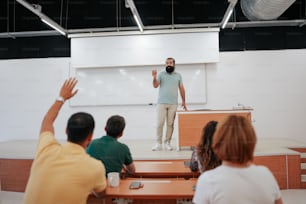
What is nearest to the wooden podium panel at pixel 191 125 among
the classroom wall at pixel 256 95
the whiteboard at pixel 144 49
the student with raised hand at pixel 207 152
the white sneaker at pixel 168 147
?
the white sneaker at pixel 168 147

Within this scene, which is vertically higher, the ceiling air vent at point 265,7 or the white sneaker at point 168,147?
the ceiling air vent at point 265,7

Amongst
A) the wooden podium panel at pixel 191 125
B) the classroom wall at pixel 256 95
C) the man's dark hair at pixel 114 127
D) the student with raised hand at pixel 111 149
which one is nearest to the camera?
the student with raised hand at pixel 111 149

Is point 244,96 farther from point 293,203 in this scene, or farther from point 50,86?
point 50,86

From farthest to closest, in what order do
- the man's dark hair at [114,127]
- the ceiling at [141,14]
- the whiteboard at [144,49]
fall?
the ceiling at [141,14] → the whiteboard at [144,49] → the man's dark hair at [114,127]

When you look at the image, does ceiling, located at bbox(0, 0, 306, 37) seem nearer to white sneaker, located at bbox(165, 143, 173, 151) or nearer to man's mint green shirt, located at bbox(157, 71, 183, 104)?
man's mint green shirt, located at bbox(157, 71, 183, 104)

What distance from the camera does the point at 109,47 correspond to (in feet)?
20.4

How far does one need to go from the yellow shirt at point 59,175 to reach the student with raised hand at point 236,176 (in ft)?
1.92

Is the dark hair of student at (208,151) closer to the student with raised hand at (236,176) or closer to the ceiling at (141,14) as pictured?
the student with raised hand at (236,176)

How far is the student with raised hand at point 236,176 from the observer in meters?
1.06

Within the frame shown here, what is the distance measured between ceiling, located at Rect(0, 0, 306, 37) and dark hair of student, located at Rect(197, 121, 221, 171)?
478 centimetres

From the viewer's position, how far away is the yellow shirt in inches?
50.3

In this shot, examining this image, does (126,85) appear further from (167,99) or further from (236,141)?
(236,141)

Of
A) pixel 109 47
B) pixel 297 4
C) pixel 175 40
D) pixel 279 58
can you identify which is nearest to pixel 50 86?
pixel 109 47

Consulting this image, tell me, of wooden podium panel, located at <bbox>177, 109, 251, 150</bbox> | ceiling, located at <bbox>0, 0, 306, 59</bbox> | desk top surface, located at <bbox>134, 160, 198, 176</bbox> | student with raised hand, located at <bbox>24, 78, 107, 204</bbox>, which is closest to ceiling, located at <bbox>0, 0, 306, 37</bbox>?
ceiling, located at <bbox>0, 0, 306, 59</bbox>
